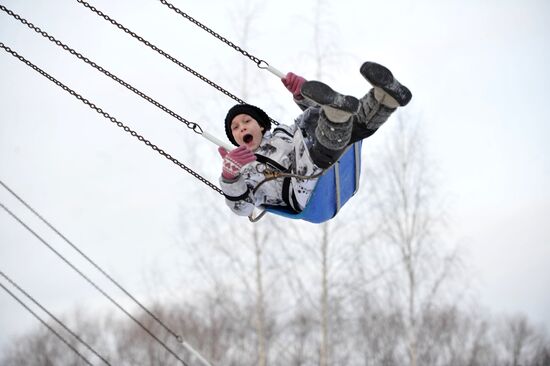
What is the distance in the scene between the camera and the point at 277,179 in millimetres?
4453

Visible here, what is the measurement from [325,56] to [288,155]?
7.02m

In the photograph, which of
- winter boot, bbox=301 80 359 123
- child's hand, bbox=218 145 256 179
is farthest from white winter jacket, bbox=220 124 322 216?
winter boot, bbox=301 80 359 123

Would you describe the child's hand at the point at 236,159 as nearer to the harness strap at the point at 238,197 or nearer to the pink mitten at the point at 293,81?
the harness strap at the point at 238,197

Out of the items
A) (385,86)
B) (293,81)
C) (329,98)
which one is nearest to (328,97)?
(329,98)

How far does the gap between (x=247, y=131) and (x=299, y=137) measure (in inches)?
18.5

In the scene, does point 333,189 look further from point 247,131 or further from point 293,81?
point 293,81

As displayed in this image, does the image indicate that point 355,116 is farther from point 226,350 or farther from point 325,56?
point 226,350

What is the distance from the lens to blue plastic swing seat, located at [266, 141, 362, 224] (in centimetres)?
439

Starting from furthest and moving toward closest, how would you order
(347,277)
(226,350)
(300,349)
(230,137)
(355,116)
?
(300,349) → (226,350) → (347,277) → (230,137) → (355,116)

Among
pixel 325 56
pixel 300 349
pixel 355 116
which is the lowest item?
pixel 355 116

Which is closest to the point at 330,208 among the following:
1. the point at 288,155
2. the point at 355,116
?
the point at 288,155

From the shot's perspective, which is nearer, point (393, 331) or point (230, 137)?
point (230, 137)

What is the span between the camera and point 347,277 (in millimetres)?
11023

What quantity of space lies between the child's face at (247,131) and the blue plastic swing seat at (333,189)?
460mm
